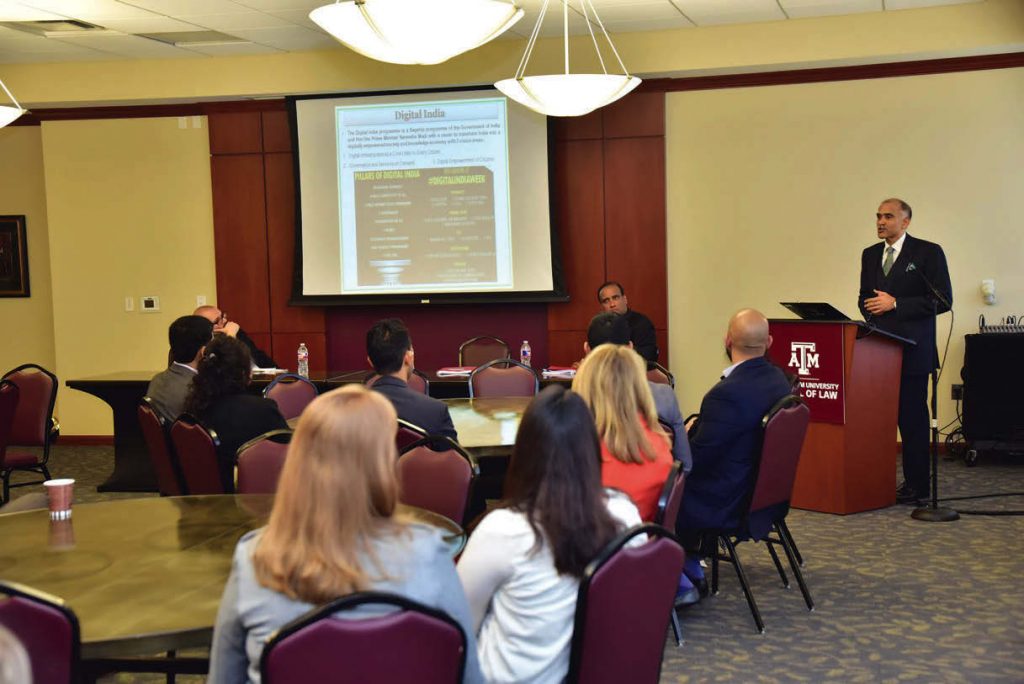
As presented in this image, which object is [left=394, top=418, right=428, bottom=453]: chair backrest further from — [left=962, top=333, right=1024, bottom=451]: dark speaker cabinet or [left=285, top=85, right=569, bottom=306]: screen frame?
[left=962, top=333, right=1024, bottom=451]: dark speaker cabinet

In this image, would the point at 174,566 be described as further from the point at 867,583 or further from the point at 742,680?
the point at 867,583

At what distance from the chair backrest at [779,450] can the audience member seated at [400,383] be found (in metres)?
1.24

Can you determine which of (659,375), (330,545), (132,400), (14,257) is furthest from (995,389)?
(14,257)

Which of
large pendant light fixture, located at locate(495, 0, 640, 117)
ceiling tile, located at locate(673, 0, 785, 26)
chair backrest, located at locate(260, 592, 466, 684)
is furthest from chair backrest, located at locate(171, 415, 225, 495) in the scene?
ceiling tile, located at locate(673, 0, 785, 26)

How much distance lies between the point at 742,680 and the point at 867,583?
137cm

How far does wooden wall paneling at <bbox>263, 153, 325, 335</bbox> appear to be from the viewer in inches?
355

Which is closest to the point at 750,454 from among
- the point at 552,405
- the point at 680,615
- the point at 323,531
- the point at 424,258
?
the point at 680,615

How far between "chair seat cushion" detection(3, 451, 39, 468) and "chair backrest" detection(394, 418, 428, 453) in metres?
3.31

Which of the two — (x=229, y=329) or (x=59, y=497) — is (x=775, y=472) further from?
(x=229, y=329)

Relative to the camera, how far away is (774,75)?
8195 millimetres

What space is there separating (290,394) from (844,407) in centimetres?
312

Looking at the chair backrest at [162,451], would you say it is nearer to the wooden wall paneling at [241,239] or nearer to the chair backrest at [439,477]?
the chair backrest at [439,477]

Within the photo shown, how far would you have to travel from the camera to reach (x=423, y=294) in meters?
8.68

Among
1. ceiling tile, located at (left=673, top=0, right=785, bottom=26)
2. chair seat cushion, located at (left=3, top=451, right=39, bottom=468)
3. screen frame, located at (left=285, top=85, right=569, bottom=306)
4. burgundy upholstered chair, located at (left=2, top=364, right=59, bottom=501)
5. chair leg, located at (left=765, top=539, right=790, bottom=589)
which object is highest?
ceiling tile, located at (left=673, top=0, right=785, bottom=26)
